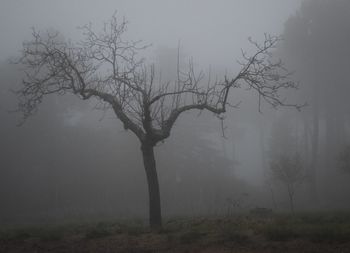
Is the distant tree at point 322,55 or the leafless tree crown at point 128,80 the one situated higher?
the distant tree at point 322,55

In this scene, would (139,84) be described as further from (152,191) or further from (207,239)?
(207,239)

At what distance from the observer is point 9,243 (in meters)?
10.5

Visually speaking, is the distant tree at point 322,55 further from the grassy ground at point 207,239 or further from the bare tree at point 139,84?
the grassy ground at point 207,239

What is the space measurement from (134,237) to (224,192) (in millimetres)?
25833

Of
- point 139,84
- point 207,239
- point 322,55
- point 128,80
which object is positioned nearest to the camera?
point 207,239

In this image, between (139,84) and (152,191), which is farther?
(139,84)

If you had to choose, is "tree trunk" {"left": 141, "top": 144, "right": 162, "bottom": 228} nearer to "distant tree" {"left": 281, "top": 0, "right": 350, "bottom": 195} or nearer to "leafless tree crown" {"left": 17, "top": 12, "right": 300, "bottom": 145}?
"leafless tree crown" {"left": 17, "top": 12, "right": 300, "bottom": 145}

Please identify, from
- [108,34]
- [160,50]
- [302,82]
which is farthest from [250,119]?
[108,34]

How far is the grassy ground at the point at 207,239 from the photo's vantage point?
7902 mm

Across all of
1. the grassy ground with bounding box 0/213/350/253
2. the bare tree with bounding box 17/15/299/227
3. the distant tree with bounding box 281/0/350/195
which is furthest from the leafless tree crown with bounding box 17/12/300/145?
the distant tree with bounding box 281/0/350/195

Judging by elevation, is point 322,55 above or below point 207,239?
above

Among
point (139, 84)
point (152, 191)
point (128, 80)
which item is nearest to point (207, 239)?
point (152, 191)

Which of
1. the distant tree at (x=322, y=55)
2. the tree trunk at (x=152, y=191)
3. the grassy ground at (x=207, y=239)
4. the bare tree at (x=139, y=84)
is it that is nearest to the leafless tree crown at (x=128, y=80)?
the bare tree at (x=139, y=84)

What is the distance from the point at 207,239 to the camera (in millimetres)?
8961
